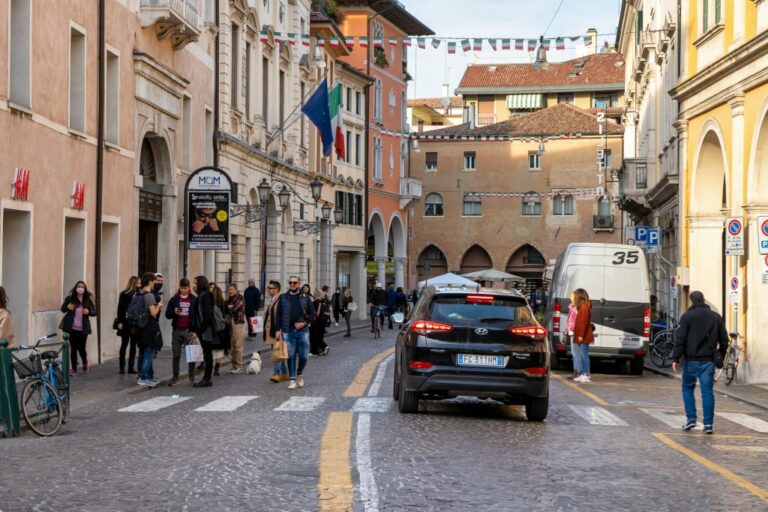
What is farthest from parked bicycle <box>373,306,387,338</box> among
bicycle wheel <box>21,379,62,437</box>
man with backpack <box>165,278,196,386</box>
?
bicycle wheel <box>21,379,62,437</box>

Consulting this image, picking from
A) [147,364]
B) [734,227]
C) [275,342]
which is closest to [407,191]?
[734,227]

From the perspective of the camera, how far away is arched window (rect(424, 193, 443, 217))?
8431 cm

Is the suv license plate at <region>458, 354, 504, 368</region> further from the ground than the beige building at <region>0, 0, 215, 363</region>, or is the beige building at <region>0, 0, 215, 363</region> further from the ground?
the beige building at <region>0, 0, 215, 363</region>

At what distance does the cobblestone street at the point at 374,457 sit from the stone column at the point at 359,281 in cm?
4666

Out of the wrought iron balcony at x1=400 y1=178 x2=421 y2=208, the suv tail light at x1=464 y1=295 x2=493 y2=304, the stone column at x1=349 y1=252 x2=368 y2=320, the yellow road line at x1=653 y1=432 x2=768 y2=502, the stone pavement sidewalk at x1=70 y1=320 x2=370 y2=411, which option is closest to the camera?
the yellow road line at x1=653 y1=432 x2=768 y2=502

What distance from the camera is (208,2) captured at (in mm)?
35594

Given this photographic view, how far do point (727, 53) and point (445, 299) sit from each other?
40.8 feet

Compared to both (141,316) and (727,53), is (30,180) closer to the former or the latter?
(141,316)

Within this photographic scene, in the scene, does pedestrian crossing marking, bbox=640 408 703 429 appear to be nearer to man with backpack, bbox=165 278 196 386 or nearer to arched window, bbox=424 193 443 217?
man with backpack, bbox=165 278 196 386

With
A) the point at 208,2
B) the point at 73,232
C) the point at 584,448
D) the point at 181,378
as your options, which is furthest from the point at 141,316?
the point at 208,2

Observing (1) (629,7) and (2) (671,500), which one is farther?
(1) (629,7)

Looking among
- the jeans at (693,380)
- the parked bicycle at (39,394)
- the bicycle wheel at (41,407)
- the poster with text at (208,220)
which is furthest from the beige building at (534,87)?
the bicycle wheel at (41,407)

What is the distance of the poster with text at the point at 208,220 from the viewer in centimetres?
2911

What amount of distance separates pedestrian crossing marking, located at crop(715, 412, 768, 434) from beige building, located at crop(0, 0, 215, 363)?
38.2 ft
